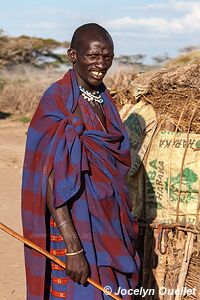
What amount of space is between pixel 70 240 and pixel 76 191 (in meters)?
0.21

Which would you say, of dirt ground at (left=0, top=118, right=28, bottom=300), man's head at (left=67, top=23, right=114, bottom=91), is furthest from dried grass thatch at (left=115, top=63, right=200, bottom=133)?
dirt ground at (left=0, top=118, right=28, bottom=300)

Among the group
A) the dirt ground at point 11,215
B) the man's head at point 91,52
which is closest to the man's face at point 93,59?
the man's head at point 91,52

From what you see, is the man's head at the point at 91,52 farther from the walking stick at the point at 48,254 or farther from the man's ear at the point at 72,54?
the walking stick at the point at 48,254

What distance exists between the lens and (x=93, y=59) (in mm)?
2920

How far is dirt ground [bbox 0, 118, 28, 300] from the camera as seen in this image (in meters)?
4.98

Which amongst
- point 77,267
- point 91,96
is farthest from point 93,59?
point 77,267

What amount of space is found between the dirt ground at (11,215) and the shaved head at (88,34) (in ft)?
7.89

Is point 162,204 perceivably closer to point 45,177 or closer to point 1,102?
point 45,177

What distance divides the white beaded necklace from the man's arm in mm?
429

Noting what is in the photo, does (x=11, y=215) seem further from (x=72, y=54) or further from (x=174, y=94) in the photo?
(x=72, y=54)

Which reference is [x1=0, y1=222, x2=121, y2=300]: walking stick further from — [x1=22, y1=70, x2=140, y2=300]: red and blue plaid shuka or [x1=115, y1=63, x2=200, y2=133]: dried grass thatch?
[x1=115, y1=63, x2=200, y2=133]: dried grass thatch

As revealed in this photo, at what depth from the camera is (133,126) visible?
3.88 metres

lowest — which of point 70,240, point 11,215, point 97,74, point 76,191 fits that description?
point 11,215

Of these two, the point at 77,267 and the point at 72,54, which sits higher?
the point at 72,54
